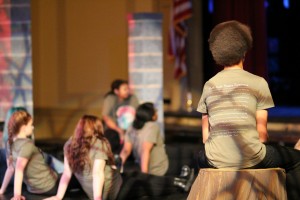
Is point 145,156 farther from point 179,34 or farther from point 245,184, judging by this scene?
point 179,34

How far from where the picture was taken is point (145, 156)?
694cm

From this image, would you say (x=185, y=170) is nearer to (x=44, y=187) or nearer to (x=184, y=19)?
(x=44, y=187)

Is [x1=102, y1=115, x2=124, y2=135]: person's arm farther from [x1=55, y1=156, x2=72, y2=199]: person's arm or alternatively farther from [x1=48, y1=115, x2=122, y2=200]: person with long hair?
[x1=55, y1=156, x2=72, y2=199]: person's arm

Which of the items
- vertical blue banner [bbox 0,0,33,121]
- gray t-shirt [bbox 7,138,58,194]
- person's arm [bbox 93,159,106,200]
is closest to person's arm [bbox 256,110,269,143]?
person's arm [bbox 93,159,106,200]

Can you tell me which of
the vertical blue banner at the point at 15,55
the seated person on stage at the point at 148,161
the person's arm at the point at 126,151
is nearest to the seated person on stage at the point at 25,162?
the seated person on stage at the point at 148,161

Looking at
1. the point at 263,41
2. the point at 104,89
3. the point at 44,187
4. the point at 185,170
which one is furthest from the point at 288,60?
the point at 44,187

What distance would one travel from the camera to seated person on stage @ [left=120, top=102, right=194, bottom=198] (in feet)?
21.2

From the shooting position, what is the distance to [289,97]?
532 inches

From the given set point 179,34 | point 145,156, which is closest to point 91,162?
point 145,156

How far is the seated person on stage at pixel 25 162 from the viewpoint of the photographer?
19.5 feet

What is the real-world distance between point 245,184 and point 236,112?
316mm

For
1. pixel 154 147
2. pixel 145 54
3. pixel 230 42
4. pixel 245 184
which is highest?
pixel 230 42

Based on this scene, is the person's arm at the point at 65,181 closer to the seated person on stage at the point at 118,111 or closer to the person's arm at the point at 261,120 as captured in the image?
the seated person on stage at the point at 118,111

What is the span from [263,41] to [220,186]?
9112 mm
